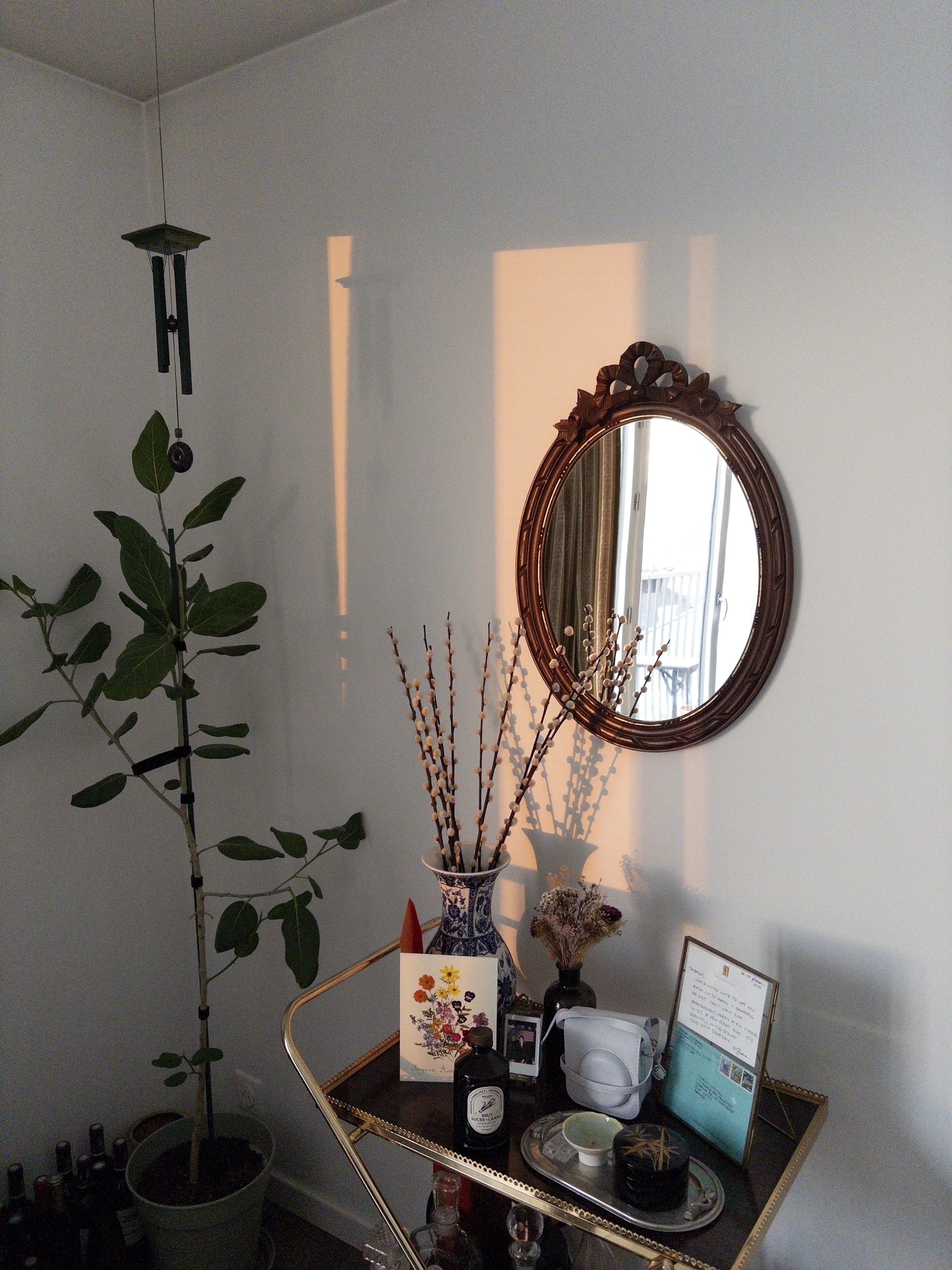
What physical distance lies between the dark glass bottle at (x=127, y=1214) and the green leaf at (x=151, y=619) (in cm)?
118

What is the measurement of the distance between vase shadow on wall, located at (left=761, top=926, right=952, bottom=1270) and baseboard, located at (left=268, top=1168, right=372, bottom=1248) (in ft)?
3.59

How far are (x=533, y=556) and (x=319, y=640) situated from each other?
2.06 feet

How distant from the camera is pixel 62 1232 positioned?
6.68ft

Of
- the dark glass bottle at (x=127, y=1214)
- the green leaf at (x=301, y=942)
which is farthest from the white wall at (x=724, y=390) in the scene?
the dark glass bottle at (x=127, y=1214)

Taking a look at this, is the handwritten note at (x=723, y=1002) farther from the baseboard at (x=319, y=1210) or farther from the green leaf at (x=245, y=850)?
the baseboard at (x=319, y=1210)

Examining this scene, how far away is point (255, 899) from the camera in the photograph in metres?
2.26

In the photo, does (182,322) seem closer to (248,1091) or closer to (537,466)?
(537,466)

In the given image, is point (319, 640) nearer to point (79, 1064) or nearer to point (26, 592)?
point (26, 592)

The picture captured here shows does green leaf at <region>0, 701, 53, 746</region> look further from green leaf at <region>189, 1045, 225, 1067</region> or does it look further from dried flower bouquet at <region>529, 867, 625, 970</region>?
dried flower bouquet at <region>529, 867, 625, 970</region>

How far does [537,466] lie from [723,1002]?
0.95 metres

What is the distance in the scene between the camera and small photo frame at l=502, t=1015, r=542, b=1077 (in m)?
1.51

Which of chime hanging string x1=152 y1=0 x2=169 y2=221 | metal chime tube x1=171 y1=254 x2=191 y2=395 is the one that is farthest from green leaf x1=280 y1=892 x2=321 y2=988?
chime hanging string x1=152 y1=0 x2=169 y2=221

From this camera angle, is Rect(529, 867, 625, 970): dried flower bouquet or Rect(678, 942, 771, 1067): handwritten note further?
Rect(529, 867, 625, 970): dried flower bouquet

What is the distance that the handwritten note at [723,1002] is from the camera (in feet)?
4.27
